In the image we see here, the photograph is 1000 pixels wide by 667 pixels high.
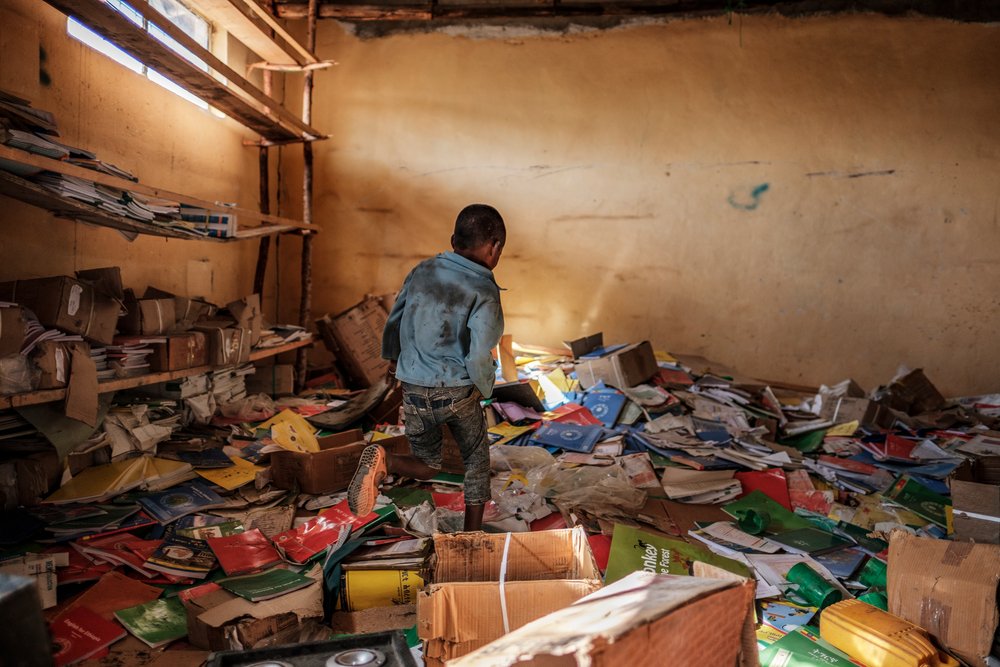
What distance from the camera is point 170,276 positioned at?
4.25 m

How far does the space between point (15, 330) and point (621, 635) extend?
2.60m

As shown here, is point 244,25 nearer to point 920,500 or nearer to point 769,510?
point 769,510

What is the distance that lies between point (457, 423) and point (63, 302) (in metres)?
1.80

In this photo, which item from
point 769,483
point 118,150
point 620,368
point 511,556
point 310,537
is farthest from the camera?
point 620,368

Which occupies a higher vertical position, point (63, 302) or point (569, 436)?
point (63, 302)

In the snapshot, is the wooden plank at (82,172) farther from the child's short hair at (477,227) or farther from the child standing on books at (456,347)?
the child's short hair at (477,227)

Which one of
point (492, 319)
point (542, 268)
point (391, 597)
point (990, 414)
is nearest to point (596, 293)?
point (542, 268)

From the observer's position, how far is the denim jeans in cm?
237

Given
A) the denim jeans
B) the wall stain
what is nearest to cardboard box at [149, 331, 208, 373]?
the denim jeans

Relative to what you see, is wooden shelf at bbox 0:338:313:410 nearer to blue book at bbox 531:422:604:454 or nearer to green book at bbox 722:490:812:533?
blue book at bbox 531:422:604:454

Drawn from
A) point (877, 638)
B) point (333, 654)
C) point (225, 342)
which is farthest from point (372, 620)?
point (225, 342)

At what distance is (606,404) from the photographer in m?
4.36

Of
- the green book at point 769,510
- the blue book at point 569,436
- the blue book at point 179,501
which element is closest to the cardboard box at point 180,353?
the blue book at point 179,501

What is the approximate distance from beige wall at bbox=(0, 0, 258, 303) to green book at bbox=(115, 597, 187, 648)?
1.99 metres
